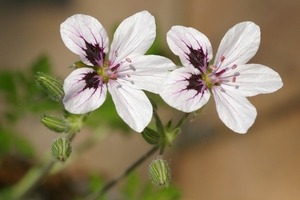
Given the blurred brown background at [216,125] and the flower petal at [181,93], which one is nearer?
the flower petal at [181,93]

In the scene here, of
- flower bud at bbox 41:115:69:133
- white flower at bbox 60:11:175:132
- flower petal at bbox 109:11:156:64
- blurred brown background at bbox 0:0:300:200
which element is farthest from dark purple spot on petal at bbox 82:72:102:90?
blurred brown background at bbox 0:0:300:200

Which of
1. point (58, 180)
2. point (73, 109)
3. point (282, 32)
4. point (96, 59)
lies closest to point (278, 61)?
point (282, 32)

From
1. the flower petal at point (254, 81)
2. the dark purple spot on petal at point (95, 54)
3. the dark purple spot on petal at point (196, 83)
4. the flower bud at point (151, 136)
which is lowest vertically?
the flower bud at point (151, 136)

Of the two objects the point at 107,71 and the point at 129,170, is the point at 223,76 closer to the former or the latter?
the point at 107,71

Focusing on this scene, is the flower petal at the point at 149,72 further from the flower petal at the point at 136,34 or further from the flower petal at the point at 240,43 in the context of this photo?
the flower petal at the point at 240,43

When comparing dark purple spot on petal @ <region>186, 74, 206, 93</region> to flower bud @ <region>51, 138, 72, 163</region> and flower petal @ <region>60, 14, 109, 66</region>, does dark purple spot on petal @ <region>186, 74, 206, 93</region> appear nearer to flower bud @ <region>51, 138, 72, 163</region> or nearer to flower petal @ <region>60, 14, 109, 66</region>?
flower petal @ <region>60, 14, 109, 66</region>

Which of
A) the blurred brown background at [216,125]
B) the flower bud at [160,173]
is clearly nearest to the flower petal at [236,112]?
the flower bud at [160,173]
